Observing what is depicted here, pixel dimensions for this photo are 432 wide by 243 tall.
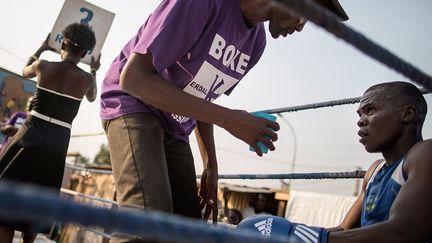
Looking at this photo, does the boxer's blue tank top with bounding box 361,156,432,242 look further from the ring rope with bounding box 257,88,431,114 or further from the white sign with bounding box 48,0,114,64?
the white sign with bounding box 48,0,114,64

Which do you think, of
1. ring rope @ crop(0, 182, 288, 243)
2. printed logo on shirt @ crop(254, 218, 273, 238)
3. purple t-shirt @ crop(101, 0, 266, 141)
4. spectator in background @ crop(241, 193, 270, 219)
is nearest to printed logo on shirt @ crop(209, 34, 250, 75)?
purple t-shirt @ crop(101, 0, 266, 141)

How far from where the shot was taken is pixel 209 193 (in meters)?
2.01

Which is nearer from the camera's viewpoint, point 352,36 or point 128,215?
point 128,215

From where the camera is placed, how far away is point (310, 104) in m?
2.43

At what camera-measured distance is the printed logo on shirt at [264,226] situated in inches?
56.5

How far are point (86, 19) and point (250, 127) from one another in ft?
12.2

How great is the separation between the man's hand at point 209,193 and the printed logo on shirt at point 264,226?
20.8 inches

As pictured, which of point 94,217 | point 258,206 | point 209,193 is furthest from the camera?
point 258,206

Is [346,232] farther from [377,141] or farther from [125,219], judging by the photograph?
[125,219]

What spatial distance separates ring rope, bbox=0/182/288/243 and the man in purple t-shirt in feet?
2.28

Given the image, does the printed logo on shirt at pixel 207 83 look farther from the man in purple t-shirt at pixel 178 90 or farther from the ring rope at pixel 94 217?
the ring rope at pixel 94 217

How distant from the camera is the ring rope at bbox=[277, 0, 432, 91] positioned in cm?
65

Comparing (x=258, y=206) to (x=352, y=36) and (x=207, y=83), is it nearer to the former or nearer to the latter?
(x=207, y=83)

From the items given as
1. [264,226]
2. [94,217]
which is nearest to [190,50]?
[264,226]
